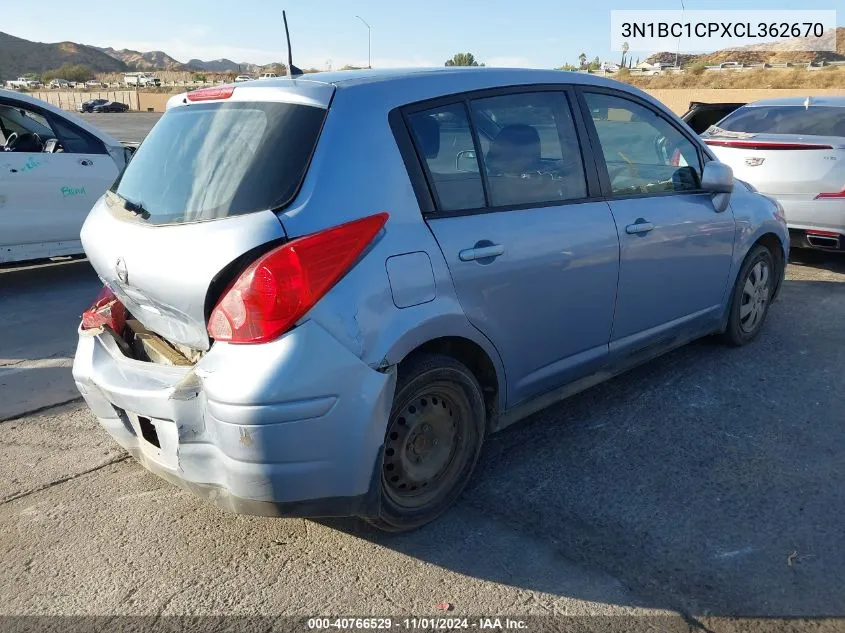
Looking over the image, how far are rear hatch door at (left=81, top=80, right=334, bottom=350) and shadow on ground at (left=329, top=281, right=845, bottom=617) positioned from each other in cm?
118

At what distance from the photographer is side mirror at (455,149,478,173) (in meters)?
3.06

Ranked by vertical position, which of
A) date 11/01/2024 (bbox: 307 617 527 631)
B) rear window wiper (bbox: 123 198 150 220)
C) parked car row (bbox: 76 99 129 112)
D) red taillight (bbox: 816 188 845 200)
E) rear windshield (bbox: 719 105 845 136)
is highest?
parked car row (bbox: 76 99 129 112)

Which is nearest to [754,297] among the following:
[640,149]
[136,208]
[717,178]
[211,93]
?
[717,178]

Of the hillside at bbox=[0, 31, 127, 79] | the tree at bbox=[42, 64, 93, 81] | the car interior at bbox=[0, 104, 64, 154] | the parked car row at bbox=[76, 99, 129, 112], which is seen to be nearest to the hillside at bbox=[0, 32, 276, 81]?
the hillside at bbox=[0, 31, 127, 79]

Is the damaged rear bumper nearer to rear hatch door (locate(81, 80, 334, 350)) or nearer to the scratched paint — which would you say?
rear hatch door (locate(81, 80, 334, 350))

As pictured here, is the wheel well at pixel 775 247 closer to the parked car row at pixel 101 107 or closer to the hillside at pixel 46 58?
the parked car row at pixel 101 107

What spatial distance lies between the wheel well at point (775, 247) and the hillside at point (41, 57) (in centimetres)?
14131

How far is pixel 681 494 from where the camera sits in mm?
3223

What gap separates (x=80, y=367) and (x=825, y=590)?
9.79 ft

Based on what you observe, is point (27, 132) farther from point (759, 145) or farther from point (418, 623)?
point (759, 145)

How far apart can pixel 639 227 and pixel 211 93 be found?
216 centimetres

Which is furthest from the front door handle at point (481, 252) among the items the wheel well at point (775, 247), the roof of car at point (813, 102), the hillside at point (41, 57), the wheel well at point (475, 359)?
the hillside at point (41, 57)

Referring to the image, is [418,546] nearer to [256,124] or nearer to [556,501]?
[556,501]

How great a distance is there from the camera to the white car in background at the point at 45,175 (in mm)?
6727
